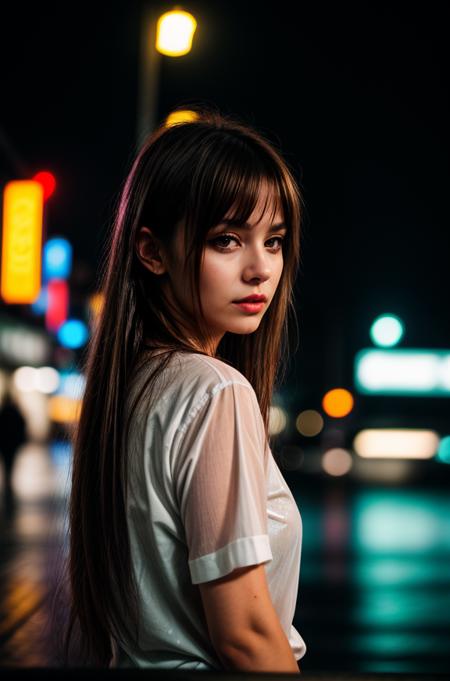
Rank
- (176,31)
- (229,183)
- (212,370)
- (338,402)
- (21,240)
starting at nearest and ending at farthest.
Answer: (212,370) < (229,183) < (176,31) < (338,402) < (21,240)

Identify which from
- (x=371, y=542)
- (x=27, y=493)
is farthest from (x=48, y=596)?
(x=27, y=493)

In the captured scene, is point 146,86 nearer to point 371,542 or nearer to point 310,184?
point 371,542

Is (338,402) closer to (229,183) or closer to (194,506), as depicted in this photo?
(229,183)

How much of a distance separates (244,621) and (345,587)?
745cm

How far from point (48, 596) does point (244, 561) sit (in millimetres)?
6548

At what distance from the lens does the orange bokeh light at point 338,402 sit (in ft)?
74.5

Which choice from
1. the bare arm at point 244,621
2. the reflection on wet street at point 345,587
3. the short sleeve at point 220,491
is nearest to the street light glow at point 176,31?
the reflection on wet street at point 345,587

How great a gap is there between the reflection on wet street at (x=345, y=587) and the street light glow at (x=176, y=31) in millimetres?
4546

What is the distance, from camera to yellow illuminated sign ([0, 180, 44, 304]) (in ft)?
91.0

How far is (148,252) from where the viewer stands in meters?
1.73

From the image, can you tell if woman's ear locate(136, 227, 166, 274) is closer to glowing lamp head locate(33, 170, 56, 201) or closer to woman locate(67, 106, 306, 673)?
woman locate(67, 106, 306, 673)

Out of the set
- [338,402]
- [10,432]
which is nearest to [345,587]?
[10,432]

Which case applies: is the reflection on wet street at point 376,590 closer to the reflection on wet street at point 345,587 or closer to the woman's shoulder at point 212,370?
the reflection on wet street at point 345,587

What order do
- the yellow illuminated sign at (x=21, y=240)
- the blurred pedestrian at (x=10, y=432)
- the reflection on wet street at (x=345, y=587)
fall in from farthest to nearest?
the yellow illuminated sign at (x=21, y=240)
the blurred pedestrian at (x=10, y=432)
the reflection on wet street at (x=345, y=587)
